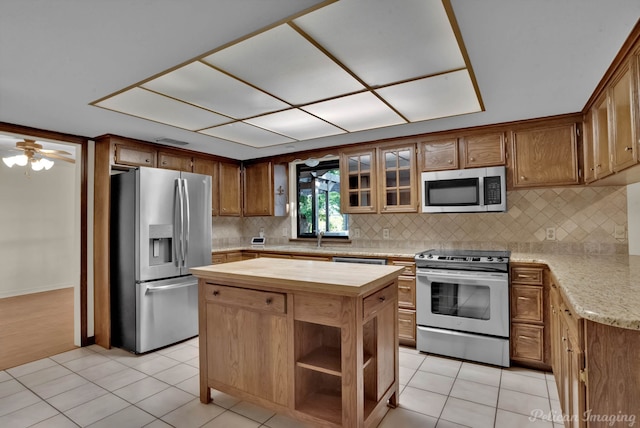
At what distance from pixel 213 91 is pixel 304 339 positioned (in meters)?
1.80

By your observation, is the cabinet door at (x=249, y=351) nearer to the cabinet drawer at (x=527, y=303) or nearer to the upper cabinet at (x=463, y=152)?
the cabinet drawer at (x=527, y=303)

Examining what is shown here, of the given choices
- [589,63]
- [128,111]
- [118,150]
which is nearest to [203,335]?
[128,111]

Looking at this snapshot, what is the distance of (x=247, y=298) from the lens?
86.3 inches

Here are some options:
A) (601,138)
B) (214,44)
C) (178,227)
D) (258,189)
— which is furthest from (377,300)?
(258,189)

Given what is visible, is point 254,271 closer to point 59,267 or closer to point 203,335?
point 203,335

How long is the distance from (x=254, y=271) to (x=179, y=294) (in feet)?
6.08

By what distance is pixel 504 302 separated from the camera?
9.79ft

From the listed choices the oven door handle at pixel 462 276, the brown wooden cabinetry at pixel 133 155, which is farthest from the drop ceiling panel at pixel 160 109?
the oven door handle at pixel 462 276

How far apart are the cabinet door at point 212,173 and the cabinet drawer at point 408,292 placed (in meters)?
2.77

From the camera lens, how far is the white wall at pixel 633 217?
289cm

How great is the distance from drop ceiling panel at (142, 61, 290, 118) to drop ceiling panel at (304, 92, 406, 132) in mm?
359

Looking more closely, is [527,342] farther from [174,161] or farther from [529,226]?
[174,161]

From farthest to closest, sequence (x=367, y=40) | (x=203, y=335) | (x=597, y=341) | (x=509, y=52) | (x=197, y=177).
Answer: (x=197, y=177) < (x=203, y=335) < (x=509, y=52) < (x=367, y=40) < (x=597, y=341)

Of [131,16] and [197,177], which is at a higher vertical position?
[131,16]
